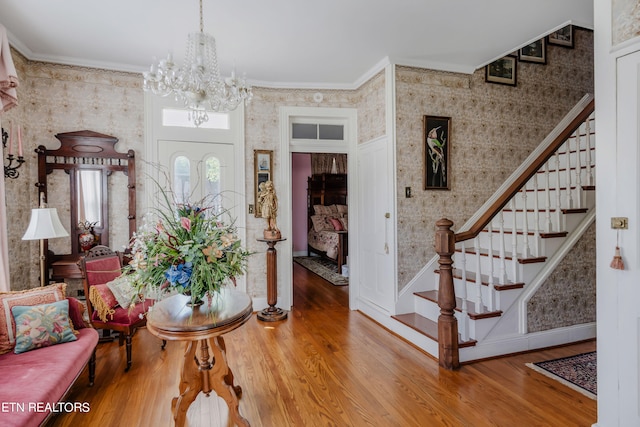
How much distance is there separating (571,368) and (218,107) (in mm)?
3639

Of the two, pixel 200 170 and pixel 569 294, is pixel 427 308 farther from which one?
pixel 200 170

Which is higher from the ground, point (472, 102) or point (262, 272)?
point (472, 102)

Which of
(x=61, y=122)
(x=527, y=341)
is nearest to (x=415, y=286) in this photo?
(x=527, y=341)

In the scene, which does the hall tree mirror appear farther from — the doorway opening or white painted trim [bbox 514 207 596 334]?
the doorway opening

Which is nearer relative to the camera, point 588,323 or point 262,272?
point 588,323

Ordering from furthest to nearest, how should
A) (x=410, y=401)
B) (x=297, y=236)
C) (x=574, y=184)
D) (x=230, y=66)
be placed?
(x=297, y=236) → (x=230, y=66) → (x=574, y=184) → (x=410, y=401)

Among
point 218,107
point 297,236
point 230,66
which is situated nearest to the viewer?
point 218,107

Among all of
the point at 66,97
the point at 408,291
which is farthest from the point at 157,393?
the point at 66,97

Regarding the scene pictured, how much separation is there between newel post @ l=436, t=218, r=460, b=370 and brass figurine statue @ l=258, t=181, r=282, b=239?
2.00 m

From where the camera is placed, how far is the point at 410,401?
242 centimetres

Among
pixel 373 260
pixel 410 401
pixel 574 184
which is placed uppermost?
pixel 574 184

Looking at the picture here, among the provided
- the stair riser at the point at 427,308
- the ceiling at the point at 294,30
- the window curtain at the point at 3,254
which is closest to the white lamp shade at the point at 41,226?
the window curtain at the point at 3,254

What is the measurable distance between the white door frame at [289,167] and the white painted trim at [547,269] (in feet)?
6.55

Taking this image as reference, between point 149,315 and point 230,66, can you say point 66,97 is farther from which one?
point 149,315
